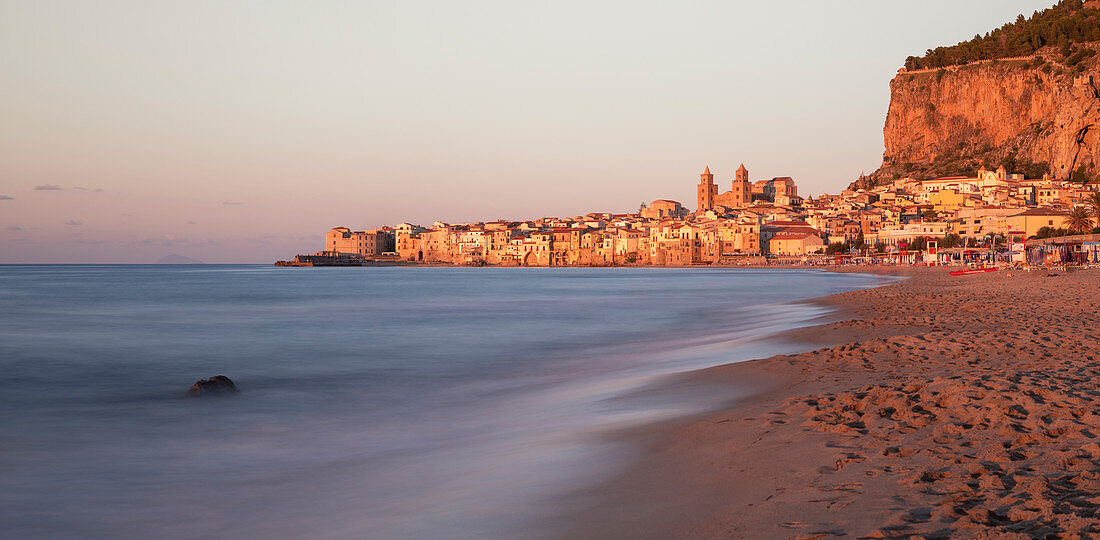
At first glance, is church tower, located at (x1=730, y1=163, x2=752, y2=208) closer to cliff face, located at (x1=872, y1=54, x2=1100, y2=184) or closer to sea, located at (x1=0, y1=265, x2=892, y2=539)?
cliff face, located at (x1=872, y1=54, x2=1100, y2=184)

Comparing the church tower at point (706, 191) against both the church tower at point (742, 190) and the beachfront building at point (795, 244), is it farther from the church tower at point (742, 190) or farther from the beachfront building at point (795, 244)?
the beachfront building at point (795, 244)

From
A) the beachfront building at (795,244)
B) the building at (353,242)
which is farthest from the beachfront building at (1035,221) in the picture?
the building at (353,242)

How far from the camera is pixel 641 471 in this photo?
5.66 metres

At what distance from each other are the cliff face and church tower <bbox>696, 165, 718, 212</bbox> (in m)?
46.4

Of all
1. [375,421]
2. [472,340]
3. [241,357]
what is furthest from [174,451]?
[472,340]

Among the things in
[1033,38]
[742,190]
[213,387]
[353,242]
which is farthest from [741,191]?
[213,387]

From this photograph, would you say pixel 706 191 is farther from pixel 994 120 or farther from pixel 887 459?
pixel 887 459

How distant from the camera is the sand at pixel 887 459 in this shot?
148 inches

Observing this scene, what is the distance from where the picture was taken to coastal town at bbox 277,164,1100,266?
92938 millimetres

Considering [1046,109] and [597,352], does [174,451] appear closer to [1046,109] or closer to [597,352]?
[597,352]

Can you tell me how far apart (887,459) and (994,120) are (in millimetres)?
148140

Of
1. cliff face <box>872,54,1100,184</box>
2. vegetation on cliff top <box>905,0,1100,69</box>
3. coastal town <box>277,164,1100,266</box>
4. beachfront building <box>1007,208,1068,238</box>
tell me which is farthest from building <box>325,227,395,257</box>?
beachfront building <box>1007,208,1068,238</box>

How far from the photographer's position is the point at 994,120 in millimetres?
130000

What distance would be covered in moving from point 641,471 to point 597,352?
1116cm
